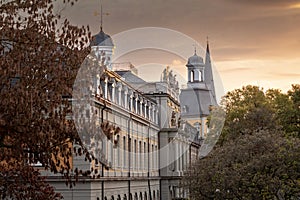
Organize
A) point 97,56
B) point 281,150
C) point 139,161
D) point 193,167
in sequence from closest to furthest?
point 97,56 < point 281,150 < point 193,167 < point 139,161

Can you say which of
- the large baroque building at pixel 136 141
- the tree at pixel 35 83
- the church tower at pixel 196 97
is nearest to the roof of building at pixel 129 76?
the large baroque building at pixel 136 141

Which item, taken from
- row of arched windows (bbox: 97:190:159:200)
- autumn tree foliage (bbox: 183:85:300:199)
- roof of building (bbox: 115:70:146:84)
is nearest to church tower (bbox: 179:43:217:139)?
roof of building (bbox: 115:70:146:84)

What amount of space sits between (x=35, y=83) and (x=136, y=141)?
32.8 meters

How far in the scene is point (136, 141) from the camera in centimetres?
5197

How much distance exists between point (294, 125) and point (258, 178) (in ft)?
111

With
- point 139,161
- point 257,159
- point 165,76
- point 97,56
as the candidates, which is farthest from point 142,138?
point 97,56

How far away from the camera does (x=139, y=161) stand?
5306cm

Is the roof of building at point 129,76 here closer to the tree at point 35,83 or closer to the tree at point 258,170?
the tree at point 258,170

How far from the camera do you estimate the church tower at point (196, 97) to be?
12800cm

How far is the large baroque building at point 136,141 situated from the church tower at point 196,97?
38.3 metres

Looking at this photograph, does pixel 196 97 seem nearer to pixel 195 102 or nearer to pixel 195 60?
pixel 195 102

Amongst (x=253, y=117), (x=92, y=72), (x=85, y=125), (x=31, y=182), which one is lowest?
(x=31, y=182)

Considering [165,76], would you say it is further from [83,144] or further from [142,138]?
[83,144]

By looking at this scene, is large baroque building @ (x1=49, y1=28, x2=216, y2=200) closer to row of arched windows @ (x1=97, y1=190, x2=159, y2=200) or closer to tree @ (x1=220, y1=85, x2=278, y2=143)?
row of arched windows @ (x1=97, y1=190, x2=159, y2=200)
